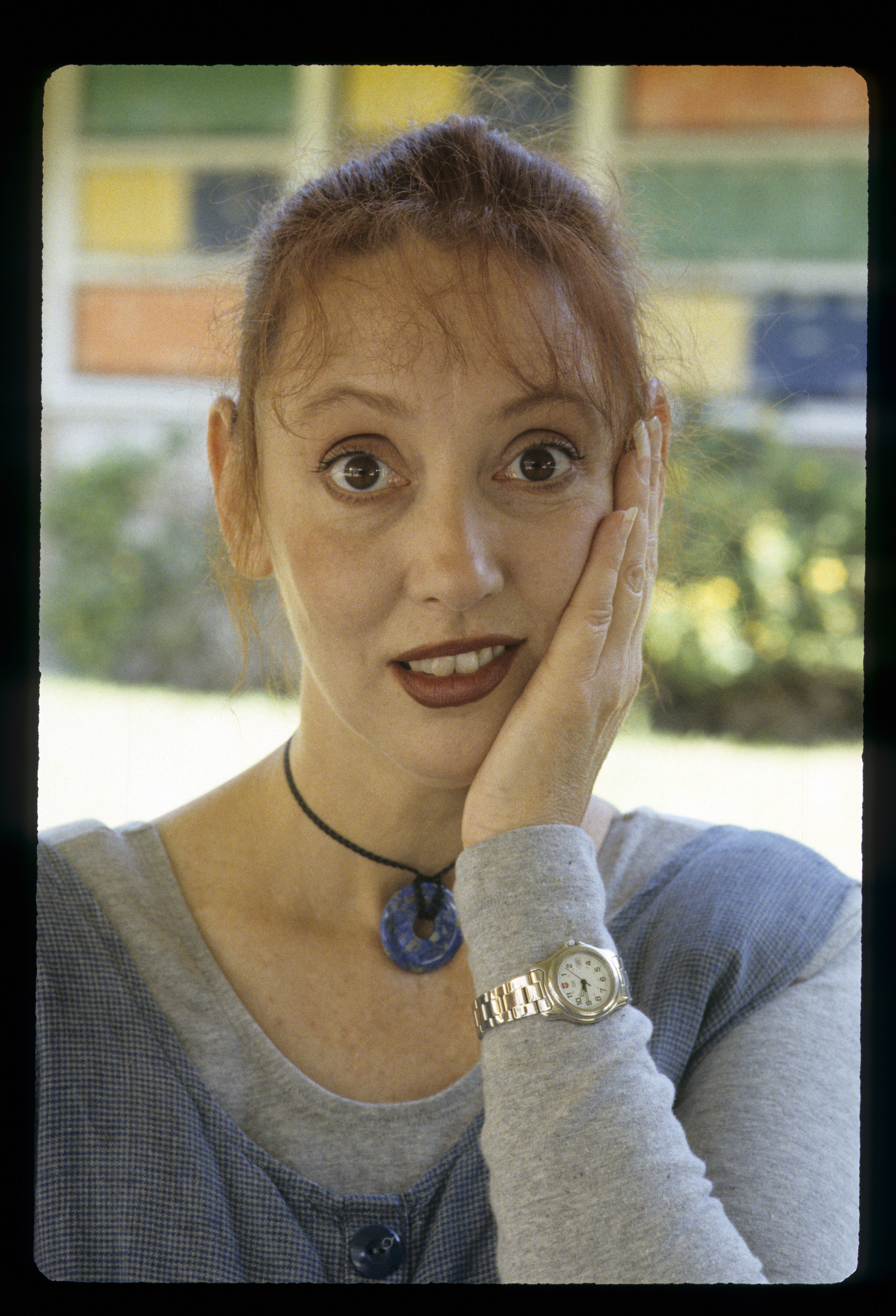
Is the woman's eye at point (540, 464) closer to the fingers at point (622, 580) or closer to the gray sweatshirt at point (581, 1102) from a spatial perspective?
the fingers at point (622, 580)

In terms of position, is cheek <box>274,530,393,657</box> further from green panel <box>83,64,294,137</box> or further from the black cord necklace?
green panel <box>83,64,294,137</box>

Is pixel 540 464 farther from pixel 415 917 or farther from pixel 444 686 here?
pixel 415 917

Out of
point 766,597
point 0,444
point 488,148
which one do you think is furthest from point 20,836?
point 766,597

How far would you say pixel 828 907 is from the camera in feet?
4.95

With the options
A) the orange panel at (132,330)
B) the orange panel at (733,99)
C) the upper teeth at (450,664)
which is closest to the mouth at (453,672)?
the upper teeth at (450,664)

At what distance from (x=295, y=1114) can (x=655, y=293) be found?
3.91 feet

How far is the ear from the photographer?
149 centimetres

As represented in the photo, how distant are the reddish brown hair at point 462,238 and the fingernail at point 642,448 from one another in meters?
0.01

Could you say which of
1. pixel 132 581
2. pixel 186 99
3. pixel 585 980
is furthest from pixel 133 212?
pixel 585 980

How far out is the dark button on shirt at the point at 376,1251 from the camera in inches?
49.5

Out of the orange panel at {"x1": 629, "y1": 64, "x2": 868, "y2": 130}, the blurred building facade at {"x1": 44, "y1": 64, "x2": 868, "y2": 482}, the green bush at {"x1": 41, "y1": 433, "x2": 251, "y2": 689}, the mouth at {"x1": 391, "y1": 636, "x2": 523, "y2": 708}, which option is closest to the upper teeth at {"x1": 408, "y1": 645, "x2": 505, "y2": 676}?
the mouth at {"x1": 391, "y1": 636, "x2": 523, "y2": 708}

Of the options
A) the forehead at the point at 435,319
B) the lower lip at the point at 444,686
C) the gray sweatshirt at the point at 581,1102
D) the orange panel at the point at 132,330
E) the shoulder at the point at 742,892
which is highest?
the orange panel at the point at 132,330

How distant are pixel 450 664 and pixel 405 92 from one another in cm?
78

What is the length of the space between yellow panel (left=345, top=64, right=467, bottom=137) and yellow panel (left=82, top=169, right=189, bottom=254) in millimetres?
3845
